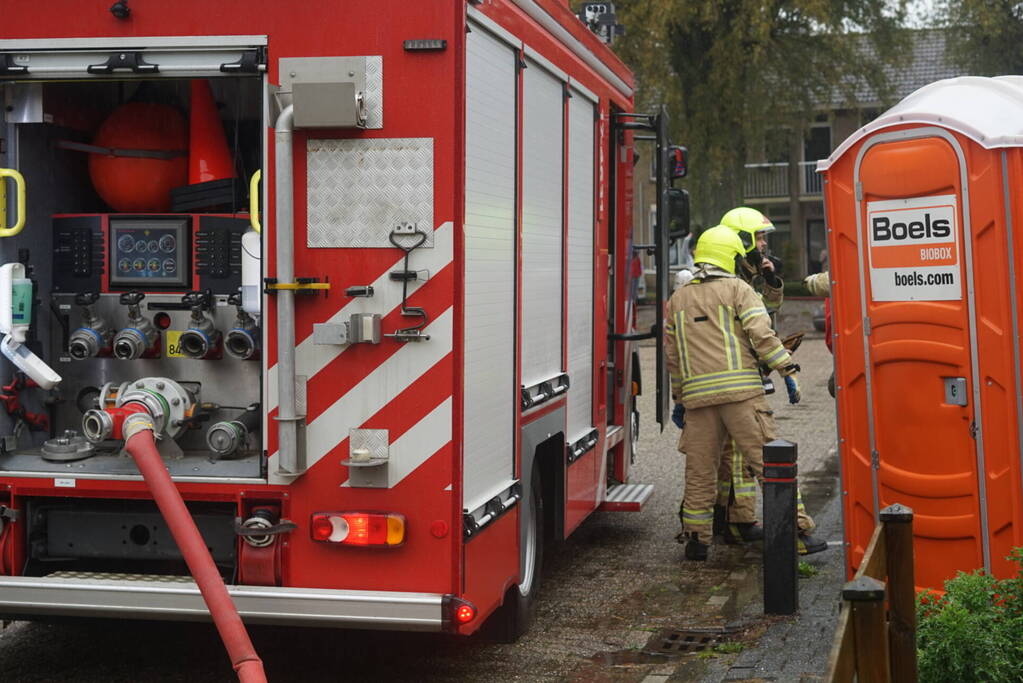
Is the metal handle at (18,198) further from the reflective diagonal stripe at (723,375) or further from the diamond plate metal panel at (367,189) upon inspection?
the reflective diagonal stripe at (723,375)

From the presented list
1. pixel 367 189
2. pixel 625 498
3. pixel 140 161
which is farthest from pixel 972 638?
pixel 625 498

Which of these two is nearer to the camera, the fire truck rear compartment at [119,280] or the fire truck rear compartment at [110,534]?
the fire truck rear compartment at [110,534]

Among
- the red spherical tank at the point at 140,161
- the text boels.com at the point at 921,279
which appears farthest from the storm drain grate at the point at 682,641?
the red spherical tank at the point at 140,161

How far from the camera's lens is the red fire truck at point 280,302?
16.4 feet

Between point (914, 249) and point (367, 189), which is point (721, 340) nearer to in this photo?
point (914, 249)

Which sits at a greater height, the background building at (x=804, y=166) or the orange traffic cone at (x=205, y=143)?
the background building at (x=804, y=166)

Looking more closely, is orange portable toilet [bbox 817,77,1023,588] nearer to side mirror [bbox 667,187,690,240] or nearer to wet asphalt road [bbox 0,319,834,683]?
wet asphalt road [bbox 0,319,834,683]

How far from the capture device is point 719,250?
7.99 metres

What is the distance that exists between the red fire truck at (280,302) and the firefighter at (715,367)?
1750mm

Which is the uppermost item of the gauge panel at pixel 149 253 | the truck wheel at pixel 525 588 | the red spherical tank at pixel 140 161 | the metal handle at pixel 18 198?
the red spherical tank at pixel 140 161

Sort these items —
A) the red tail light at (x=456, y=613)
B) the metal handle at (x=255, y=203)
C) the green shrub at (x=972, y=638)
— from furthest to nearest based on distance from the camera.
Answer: the metal handle at (x=255, y=203), the red tail light at (x=456, y=613), the green shrub at (x=972, y=638)

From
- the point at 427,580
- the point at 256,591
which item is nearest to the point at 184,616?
the point at 256,591

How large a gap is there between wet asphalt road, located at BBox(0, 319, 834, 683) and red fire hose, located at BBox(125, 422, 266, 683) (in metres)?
1.21

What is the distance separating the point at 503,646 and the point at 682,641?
0.81m
